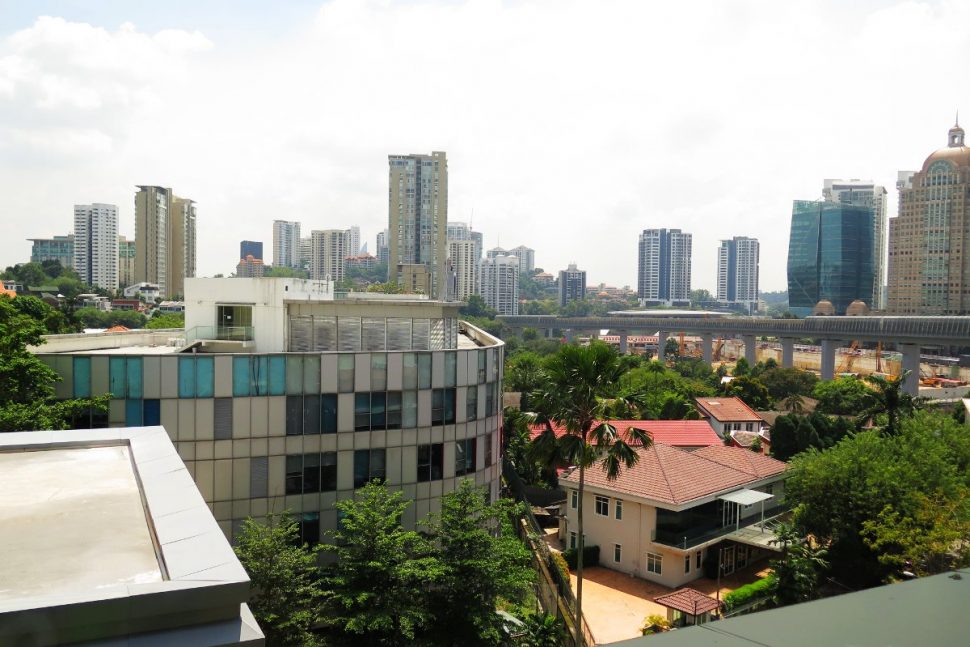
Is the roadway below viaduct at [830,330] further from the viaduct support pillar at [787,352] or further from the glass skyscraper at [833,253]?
the glass skyscraper at [833,253]

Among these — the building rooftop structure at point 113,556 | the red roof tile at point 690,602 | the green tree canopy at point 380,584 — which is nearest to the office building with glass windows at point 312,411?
the green tree canopy at point 380,584

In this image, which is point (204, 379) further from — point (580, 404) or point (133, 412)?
point (580, 404)

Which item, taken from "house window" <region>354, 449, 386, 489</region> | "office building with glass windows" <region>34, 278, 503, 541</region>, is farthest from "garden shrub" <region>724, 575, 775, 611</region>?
"house window" <region>354, 449, 386, 489</region>

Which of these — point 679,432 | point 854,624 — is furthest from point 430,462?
point 679,432

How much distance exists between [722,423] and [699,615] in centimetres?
3146

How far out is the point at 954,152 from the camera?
142m

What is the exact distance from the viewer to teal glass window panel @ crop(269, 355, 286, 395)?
22969 millimetres

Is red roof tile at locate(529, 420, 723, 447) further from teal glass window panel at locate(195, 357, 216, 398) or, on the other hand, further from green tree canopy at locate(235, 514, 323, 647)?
green tree canopy at locate(235, 514, 323, 647)

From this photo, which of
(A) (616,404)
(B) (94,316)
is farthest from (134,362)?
(B) (94,316)

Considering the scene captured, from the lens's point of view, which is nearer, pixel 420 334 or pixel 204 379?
pixel 204 379

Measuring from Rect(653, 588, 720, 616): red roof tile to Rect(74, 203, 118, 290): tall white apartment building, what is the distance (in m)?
190

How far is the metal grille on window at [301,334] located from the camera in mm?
29000

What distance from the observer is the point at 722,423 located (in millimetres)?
53250

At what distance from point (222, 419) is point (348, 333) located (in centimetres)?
715
